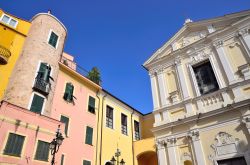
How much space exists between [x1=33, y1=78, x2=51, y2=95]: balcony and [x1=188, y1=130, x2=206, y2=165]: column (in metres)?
9.32

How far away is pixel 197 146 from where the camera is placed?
10945 mm

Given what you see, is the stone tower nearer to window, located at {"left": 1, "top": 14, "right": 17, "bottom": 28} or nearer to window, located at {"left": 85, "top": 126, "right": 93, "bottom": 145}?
window, located at {"left": 1, "top": 14, "right": 17, "bottom": 28}

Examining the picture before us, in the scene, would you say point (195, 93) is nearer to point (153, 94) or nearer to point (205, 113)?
point (205, 113)

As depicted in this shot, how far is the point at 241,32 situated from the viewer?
12.3 metres

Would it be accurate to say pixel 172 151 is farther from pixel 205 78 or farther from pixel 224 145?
pixel 205 78

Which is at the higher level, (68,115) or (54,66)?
(54,66)

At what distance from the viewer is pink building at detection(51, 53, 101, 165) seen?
543 inches

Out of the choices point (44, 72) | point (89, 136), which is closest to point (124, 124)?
point (89, 136)

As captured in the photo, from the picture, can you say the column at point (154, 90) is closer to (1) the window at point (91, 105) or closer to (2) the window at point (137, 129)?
(1) the window at point (91, 105)

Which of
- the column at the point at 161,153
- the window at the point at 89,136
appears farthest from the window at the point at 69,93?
the column at the point at 161,153

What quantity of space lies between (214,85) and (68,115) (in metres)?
9.95

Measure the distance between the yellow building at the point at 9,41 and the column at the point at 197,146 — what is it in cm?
1127

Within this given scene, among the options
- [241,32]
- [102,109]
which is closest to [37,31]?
[102,109]

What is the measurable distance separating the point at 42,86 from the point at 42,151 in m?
4.30
